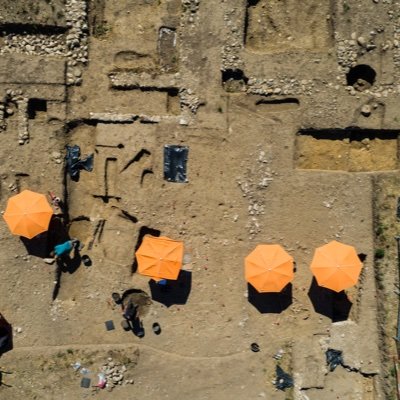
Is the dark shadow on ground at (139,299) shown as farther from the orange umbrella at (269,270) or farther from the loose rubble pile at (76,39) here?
the loose rubble pile at (76,39)

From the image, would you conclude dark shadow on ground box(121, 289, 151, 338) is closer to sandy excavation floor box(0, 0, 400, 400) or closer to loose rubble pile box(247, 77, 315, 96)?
sandy excavation floor box(0, 0, 400, 400)

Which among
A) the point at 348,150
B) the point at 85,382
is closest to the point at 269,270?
the point at 348,150

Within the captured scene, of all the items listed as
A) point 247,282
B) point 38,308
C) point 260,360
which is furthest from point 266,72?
point 38,308

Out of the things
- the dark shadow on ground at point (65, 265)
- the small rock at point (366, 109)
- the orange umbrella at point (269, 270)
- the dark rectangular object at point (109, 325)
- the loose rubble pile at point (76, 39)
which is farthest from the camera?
the dark rectangular object at point (109, 325)

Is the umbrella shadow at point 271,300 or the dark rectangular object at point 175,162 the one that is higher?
the dark rectangular object at point 175,162

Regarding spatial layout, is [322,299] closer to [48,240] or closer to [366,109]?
[366,109]

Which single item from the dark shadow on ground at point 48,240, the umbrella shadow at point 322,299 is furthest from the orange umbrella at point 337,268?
the dark shadow on ground at point 48,240

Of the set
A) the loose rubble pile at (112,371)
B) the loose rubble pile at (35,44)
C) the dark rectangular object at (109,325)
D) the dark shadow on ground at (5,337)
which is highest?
the loose rubble pile at (35,44)
